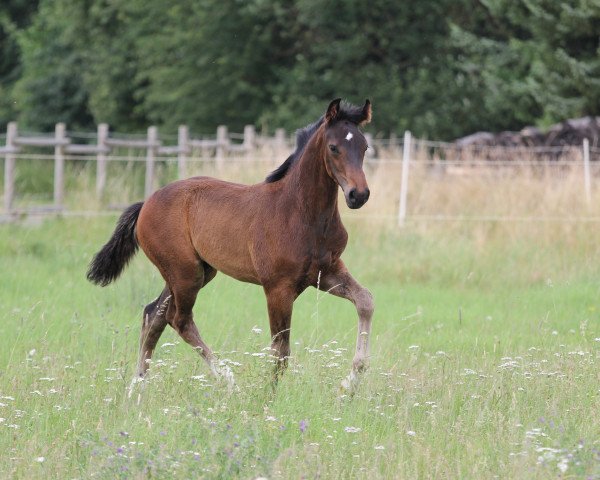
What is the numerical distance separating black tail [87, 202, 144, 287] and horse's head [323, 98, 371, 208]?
1.95 meters

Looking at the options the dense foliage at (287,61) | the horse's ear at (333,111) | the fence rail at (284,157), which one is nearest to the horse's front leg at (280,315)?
the horse's ear at (333,111)

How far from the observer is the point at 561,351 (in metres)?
7.74

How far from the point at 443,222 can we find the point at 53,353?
840 centimetres

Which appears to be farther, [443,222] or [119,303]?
[443,222]

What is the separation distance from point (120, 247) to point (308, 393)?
244 cm

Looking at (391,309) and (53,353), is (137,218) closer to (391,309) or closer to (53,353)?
(53,353)

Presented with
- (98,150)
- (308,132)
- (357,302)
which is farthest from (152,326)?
(98,150)

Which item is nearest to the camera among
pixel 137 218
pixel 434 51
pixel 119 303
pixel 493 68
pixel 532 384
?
pixel 532 384

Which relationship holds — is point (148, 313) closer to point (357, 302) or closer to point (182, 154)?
point (357, 302)

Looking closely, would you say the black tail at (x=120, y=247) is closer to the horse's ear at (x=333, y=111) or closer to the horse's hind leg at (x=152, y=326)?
the horse's hind leg at (x=152, y=326)

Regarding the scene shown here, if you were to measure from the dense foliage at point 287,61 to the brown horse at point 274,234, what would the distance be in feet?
74.0

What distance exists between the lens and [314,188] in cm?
710

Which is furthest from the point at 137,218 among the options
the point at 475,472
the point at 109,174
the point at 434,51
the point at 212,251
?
the point at 434,51

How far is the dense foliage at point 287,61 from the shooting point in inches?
1330
